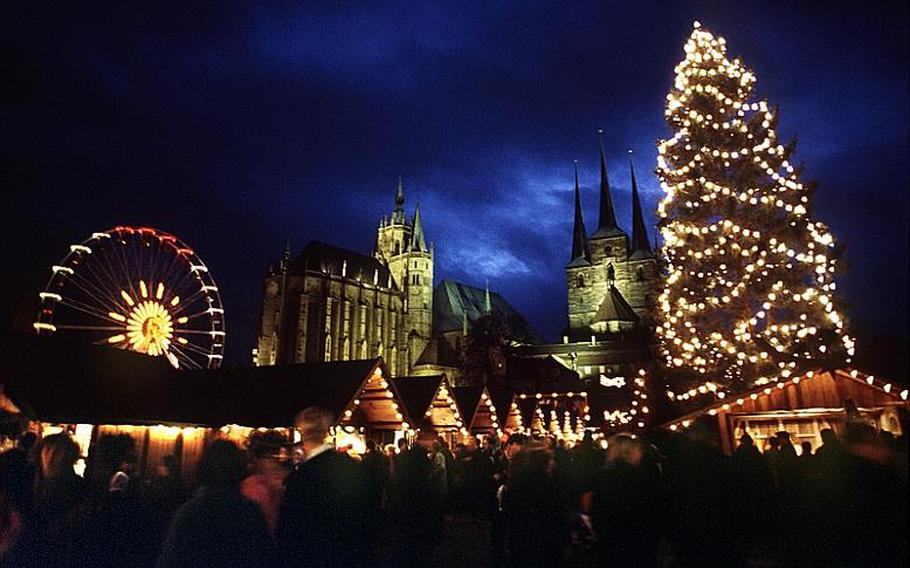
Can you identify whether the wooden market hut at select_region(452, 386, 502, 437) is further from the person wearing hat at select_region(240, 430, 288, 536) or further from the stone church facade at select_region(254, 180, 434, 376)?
the stone church facade at select_region(254, 180, 434, 376)

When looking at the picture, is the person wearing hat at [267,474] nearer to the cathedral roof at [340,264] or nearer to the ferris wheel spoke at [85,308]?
the ferris wheel spoke at [85,308]

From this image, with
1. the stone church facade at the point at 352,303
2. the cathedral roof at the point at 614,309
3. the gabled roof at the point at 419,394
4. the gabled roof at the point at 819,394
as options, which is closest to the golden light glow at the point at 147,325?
the gabled roof at the point at 419,394

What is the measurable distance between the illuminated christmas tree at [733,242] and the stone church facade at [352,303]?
52617 millimetres

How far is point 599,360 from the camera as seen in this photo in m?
62.8

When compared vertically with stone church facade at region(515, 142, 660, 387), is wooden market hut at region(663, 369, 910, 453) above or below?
below

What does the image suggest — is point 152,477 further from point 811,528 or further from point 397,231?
point 397,231

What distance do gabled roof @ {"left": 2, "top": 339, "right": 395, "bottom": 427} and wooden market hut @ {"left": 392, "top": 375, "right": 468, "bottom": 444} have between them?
2.53 m

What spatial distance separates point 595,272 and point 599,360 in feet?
42.7

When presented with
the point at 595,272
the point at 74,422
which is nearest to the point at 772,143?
the point at 74,422

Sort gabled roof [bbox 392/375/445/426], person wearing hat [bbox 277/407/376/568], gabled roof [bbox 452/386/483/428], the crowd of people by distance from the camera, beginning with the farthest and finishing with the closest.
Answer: gabled roof [bbox 452/386/483/428]
gabled roof [bbox 392/375/445/426]
person wearing hat [bbox 277/407/376/568]
the crowd of people

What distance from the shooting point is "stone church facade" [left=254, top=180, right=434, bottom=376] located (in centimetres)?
6650

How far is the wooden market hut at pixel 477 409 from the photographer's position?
20594 mm

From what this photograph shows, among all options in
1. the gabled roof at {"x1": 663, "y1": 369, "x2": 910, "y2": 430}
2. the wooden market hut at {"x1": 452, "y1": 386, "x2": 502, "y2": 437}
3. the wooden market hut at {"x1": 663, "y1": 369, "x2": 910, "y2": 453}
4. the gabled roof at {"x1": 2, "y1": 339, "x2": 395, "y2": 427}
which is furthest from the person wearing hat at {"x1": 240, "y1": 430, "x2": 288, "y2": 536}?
the wooden market hut at {"x1": 452, "y1": 386, "x2": 502, "y2": 437}

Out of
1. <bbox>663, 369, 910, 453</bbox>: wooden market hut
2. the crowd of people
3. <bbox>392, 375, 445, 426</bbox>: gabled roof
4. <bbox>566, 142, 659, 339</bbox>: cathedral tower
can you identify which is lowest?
the crowd of people
